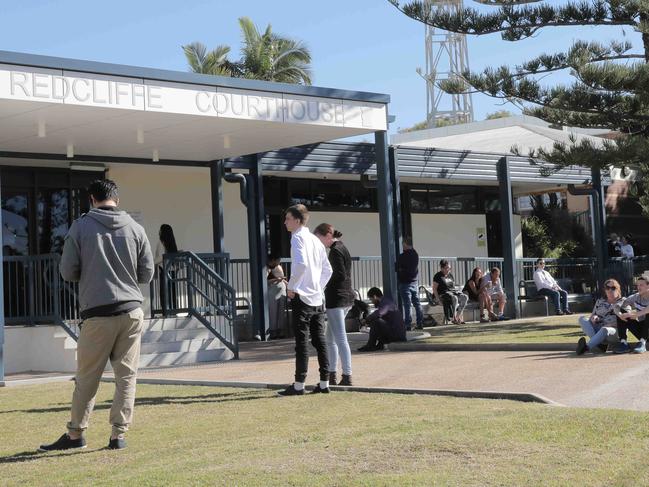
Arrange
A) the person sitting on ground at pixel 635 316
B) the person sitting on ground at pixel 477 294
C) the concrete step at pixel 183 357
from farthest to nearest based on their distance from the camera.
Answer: the person sitting on ground at pixel 477 294
the concrete step at pixel 183 357
the person sitting on ground at pixel 635 316

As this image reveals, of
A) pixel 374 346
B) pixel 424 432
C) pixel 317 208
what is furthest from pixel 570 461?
pixel 317 208

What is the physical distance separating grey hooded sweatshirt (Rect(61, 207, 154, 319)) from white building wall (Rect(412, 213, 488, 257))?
1868 cm

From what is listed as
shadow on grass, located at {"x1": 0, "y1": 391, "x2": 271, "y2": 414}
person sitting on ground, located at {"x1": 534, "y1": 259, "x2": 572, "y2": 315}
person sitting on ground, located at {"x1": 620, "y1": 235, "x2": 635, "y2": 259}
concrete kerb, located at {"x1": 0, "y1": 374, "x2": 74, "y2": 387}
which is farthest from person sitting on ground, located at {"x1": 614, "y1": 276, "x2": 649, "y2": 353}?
person sitting on ground, located at {"x1": 620, "y1": 235, "x2": 635, "y2": 259}

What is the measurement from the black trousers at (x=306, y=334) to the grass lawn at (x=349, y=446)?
1.80 feet

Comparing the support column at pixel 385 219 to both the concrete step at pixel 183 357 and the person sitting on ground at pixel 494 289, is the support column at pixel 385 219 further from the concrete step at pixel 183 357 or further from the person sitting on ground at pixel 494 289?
the person sitting on ground at pixel 494 289

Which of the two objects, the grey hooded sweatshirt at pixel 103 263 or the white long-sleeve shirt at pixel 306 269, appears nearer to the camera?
the grey hooded sweatshirt at pixel 103 263

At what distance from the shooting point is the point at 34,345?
15.3 metres

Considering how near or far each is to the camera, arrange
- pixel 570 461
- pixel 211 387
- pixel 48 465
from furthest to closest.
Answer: pixel 211 387, pixel 48 465, pixel 570 461

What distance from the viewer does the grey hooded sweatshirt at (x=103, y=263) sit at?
24.2 ft

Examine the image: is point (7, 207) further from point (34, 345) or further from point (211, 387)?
point (211, 387)

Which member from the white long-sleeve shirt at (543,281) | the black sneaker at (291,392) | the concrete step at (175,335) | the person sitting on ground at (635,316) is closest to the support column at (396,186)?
the white long-sleeve shirt at (543,281)

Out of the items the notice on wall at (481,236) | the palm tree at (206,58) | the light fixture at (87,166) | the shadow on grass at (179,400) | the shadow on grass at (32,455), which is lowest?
the shadow on grass at (32,455)

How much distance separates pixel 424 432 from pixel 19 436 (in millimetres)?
3200

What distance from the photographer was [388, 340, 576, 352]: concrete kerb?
14.3 m
